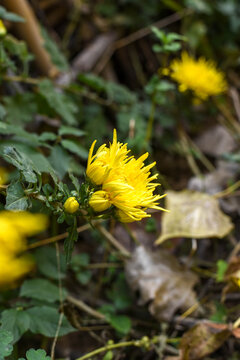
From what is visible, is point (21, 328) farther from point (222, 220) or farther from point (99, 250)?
point (222, 220)

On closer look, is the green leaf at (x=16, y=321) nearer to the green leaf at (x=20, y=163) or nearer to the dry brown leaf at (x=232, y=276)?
the green leaf at (x=20, y=163)

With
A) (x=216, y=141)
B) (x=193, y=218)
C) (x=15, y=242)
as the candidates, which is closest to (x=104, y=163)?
(x=15, y=242)

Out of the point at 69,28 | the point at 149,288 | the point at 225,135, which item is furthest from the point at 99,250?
the point at 69,28

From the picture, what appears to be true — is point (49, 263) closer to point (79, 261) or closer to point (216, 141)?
point (79, 261)

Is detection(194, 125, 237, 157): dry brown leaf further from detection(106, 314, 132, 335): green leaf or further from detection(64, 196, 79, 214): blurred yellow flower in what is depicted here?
detection(64, 196, 79, 214): blurred yellow flower

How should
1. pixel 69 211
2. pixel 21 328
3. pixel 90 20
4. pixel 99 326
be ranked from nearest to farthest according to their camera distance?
pixel 69 211, pixel 21 328, pixel 99 326, pixel 90 20

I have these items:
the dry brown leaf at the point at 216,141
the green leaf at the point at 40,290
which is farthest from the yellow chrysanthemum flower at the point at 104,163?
the dry brown leaf at the point at 216,141

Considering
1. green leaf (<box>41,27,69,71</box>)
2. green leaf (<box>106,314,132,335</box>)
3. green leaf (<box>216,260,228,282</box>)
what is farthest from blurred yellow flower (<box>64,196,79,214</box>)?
green leaf (<box>41,27,69,71</box>)

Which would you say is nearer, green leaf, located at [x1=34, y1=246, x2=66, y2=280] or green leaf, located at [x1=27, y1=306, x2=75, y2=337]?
green leaf, located at [x1=27, y1=306, x2=75, y2=337]
